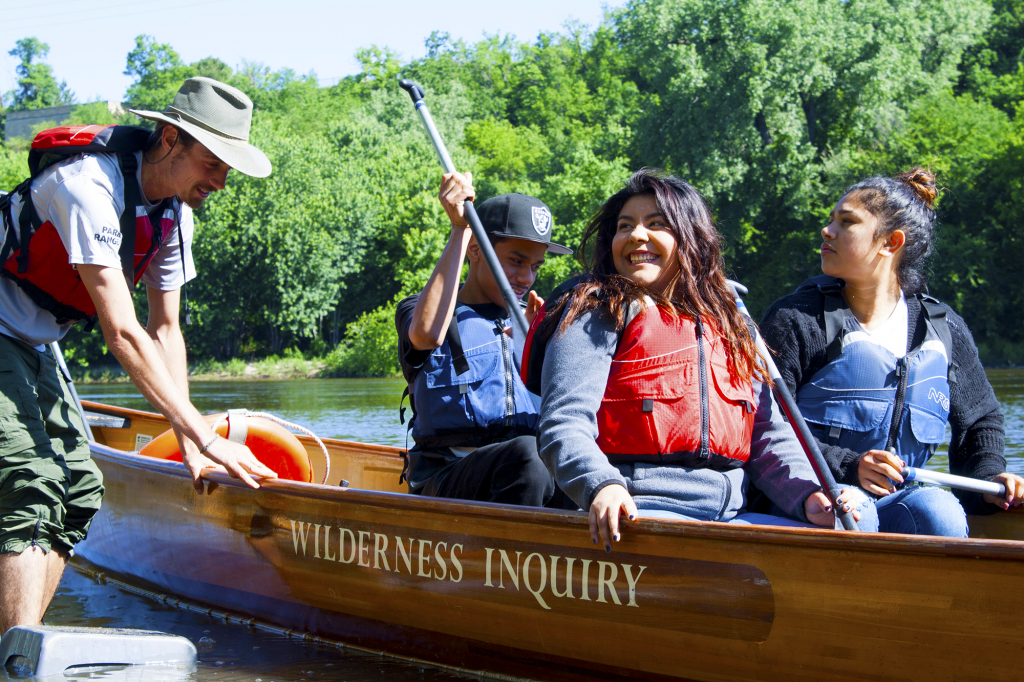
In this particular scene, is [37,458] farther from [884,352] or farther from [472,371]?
[884,352]

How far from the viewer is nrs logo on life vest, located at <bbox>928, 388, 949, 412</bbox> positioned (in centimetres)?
273

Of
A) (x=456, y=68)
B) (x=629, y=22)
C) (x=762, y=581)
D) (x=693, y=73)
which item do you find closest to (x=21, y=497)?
(x=762, y=581)

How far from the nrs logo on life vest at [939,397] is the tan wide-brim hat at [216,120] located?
1.98 m

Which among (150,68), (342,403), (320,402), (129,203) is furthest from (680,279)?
(150,68)

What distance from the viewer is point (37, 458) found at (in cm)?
262

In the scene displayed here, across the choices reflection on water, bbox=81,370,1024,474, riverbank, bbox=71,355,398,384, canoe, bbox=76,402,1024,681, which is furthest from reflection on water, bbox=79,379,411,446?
canoe, bbox=76,402,1024,681

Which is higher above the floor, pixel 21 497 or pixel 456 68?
pixel 456 68

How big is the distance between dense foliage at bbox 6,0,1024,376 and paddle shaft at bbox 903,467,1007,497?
17377 millimetres

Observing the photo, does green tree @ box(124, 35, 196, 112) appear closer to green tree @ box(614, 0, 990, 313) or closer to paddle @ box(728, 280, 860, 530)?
green tree @ box(614, 0, 990, 313)

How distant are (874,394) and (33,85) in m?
71.0

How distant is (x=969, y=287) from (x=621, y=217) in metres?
22.6

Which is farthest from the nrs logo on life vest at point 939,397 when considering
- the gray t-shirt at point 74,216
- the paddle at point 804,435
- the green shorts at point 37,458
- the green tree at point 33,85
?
the green tree at point 33,85

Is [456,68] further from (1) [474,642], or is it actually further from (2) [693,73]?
(1) [474,642]

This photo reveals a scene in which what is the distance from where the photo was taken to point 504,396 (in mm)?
2961
